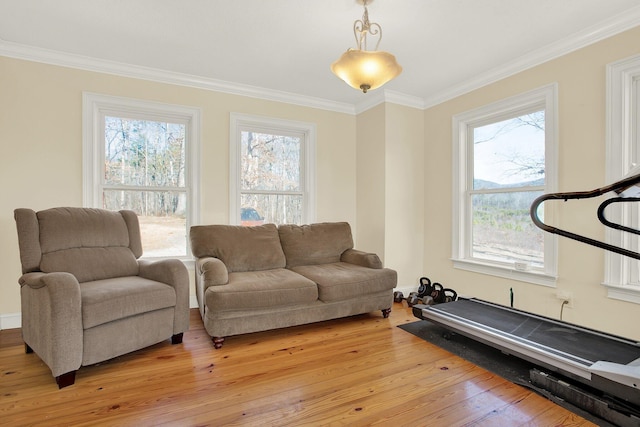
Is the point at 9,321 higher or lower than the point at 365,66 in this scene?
lower

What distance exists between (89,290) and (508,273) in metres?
3.54

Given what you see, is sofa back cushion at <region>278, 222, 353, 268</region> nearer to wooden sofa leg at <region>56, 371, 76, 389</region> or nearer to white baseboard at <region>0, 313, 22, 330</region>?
wooden sofa leg at <region>56, 371, 76, 389</region>

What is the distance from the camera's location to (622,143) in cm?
249

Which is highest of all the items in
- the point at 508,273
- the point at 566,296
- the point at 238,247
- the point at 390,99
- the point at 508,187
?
the point at 390,99

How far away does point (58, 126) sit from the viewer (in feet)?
9.98

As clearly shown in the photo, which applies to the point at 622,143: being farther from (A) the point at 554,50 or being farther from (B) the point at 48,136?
(B) the point at 48,136

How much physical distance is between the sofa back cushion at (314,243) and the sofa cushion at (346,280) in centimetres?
17

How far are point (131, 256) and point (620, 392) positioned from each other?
3.38 m

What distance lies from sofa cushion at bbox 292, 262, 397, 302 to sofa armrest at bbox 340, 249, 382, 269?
71 millimetres

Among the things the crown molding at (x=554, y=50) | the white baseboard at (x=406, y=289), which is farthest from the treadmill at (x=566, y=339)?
the crown molding at (x=554, y=50)

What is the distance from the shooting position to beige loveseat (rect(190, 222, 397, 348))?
2.56 meters

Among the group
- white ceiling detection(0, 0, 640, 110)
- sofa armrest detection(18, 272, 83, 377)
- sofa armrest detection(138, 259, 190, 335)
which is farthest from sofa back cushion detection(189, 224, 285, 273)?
white ceiling detection(0, 0, 640, 110)

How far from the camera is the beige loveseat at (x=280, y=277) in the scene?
2.56 metres

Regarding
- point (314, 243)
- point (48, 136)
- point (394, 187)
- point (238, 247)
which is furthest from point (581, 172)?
point (48, 136)
